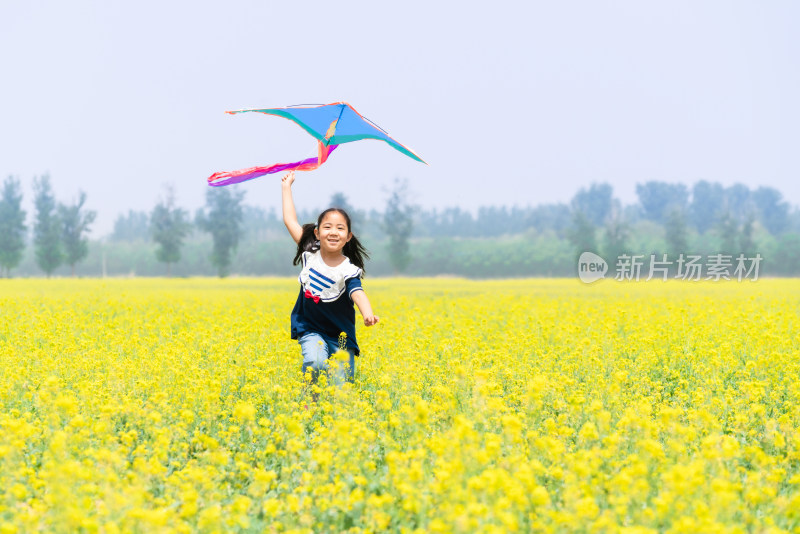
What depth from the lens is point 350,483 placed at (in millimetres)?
4062

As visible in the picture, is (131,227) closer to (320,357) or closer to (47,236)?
(47,236)

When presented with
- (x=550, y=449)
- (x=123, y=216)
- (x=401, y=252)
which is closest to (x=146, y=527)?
(x=550, y=449)

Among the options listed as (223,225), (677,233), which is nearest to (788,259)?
(677,233)

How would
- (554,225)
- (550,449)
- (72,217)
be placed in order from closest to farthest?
(550,449), (72,217), (554,225)

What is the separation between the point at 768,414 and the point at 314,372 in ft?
14.4

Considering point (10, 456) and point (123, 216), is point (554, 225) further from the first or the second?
point (10, 456)

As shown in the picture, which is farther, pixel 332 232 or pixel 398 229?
pixel 398 229

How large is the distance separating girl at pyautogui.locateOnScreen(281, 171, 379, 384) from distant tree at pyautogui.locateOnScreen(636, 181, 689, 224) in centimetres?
12281

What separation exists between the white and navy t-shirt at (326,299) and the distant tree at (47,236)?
55.9m

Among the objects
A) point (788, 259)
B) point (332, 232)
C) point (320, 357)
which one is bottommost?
point (320, 357)

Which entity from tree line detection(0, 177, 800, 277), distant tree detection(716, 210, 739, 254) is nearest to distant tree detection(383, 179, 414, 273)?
tree line detection(0, 177, 800, 277)

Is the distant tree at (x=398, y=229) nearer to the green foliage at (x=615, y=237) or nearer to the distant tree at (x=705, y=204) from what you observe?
the green foliage at (x=615, y=237)

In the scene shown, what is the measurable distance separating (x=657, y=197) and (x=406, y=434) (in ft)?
422

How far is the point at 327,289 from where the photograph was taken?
6.52 metres
